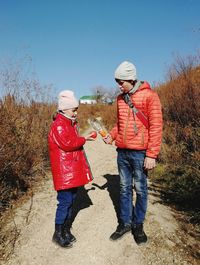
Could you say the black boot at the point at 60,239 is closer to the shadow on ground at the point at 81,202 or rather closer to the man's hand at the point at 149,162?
the shadow on ground at the point at 81,202

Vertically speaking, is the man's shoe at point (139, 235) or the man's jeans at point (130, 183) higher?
the man's jeans at point (130, 183)

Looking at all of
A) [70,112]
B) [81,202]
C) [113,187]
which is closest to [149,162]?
[70,112]

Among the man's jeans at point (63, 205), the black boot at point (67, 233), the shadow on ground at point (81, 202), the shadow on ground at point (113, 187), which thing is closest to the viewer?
the man's jeans at point (63, 205)

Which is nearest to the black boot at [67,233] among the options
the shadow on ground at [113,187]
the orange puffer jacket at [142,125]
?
the shadow on ground at [113,187]

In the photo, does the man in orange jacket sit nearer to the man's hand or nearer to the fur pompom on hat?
the man's hand

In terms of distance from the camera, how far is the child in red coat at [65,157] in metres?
3.19

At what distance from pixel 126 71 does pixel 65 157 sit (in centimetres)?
117

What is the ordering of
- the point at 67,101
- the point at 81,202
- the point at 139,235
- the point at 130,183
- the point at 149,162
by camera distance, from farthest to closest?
the point at 81,202, the point at 130,183, the point at 139,235, the point at 67,101, the point at 149,162

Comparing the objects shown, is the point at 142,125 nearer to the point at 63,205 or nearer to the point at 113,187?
the point at 63,205

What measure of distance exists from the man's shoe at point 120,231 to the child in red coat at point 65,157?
1.69ft

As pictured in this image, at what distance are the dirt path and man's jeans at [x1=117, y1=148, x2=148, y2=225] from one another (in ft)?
0.98

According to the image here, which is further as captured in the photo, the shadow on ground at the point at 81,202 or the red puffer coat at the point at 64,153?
the shadow on ground at the point at 81,202

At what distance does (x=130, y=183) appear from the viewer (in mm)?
3473

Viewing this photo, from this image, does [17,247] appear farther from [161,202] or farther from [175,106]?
[175,106]
